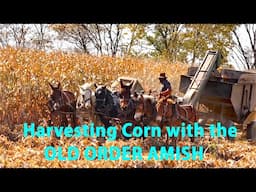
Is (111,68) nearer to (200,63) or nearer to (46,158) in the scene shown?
(200,63)

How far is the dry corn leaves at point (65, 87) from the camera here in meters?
5.86

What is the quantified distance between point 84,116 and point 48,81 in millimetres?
1006

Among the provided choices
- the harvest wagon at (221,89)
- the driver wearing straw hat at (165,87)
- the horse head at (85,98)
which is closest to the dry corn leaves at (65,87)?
the driver wearing straw hat at (165,87)

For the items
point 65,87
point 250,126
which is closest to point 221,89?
point 250,126

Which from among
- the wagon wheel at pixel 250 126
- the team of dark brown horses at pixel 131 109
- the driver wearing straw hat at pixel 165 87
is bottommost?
the wagon wheel at pixel 250 126

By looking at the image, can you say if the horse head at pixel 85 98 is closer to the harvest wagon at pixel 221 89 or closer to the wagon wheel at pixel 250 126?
the harvest wagon at pixel 221 89

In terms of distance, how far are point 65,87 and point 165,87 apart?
5.00 feet

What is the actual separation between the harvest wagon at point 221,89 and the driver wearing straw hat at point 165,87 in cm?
52

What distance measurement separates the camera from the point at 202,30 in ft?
21.5

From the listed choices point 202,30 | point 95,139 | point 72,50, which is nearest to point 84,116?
point 95,139

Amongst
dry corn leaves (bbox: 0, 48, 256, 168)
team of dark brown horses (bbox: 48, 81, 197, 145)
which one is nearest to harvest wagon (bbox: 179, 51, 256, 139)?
dry corn leaves (bbox: 0, 48, 256, 168)

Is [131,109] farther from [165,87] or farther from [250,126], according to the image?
[250,126]

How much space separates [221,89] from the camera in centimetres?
702

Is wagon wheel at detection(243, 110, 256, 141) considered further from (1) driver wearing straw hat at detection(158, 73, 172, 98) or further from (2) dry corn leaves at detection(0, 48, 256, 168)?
(1) driver wearing straw hat at detection(158, 73, 172, 98)
